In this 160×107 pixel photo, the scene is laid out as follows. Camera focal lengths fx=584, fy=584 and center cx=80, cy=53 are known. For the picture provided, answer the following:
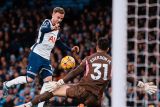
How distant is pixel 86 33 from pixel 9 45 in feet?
8.75

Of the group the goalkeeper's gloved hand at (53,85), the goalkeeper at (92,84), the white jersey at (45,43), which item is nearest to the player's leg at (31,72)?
the white jersey at (45,43)

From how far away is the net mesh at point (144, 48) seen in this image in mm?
8493

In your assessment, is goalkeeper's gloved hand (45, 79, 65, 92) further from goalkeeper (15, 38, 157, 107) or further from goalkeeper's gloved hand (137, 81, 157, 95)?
goalkeeper's gloved hand (137, 81, 157, 95)

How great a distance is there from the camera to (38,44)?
35.6 ft

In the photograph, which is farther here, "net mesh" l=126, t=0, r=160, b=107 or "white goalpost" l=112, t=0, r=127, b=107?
"net mesh" l=126, t=0, r=160, b=107

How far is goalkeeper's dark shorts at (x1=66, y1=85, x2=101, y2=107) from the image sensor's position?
979 cm

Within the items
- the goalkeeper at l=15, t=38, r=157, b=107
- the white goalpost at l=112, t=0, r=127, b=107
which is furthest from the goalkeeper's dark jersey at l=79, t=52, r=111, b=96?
the white goalpost at l=112, t=0, r=127, b=107

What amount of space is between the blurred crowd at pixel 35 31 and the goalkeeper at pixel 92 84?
5.66 meters

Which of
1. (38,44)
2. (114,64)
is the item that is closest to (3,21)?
(38,44)

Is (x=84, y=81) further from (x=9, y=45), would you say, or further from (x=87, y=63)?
(x=9, y=45)

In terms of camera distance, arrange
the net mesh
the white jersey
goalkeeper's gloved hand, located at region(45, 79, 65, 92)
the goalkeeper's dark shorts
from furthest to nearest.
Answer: the white jersey → the goalkeeper's dark shorts → goalkeeper's gloved hand, located at region(45, 79, 65, 92) → the net mesh

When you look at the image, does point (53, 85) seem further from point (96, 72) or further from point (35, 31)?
point (35, 31)

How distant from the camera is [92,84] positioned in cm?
978

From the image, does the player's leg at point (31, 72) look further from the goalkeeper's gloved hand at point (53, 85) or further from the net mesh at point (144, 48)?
the net mesh at point (144, 48)
